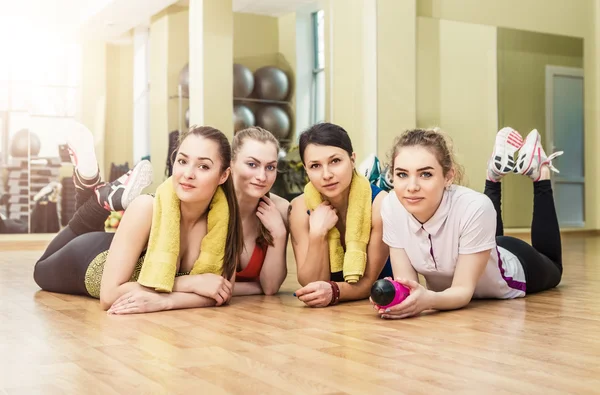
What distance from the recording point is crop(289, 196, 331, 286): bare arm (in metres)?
2.42

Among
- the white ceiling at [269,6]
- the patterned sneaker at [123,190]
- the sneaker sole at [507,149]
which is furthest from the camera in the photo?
the white ceiling at [269,6]

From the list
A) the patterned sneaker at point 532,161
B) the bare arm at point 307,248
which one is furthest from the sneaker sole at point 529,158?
the bare arm at point 307,248

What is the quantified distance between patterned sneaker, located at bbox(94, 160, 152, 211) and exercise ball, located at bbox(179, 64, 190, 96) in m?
4.08

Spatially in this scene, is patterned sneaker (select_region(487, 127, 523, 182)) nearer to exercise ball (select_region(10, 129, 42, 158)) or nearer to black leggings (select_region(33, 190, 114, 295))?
black leggings (select_region(33, 190, 114, 295))

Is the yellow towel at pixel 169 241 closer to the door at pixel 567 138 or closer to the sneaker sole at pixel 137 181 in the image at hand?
the sneaker sole at pixel 137 181

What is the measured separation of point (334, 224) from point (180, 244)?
0.53 meters

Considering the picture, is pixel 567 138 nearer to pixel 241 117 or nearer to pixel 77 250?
pixel 241 117

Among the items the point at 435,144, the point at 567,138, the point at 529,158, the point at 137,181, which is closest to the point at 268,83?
the point at 567,138

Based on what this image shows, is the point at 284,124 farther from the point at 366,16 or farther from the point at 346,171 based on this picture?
the point at 346,171

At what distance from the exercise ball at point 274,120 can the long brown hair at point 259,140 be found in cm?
430

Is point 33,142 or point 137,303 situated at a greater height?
point 33,142

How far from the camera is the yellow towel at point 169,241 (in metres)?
2.21

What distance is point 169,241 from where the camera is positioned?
7.26 feet

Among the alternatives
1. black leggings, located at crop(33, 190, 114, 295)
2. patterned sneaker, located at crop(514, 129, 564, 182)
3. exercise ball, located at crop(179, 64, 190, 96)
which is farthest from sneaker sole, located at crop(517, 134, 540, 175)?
exercise ball, located at crop(179, 64, 190, 96)
